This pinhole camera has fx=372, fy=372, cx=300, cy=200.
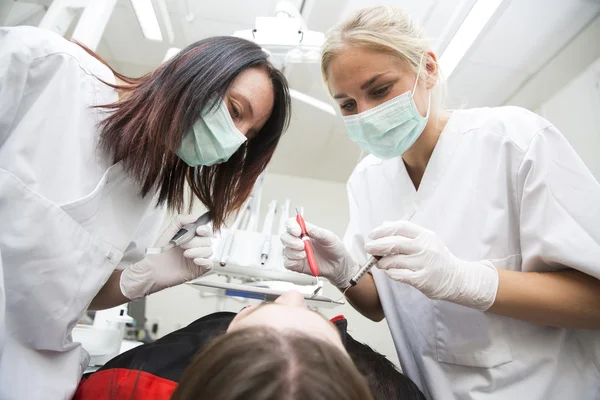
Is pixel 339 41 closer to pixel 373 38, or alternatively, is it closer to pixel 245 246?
pixel 373 38

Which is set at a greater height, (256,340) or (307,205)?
(256,340)

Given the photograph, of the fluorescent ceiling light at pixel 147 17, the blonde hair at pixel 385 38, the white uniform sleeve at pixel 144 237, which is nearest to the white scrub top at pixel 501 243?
the blonde hair at pixel 385 38

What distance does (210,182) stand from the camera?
1.35m

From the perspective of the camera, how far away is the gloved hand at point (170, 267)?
1124 millimetres

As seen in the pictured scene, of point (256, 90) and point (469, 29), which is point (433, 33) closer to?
point (469, 29)

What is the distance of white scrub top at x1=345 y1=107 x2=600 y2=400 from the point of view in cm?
92

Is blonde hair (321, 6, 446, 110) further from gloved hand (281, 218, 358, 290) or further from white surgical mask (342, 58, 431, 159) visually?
gloved hand (281, 218, 358, 290)

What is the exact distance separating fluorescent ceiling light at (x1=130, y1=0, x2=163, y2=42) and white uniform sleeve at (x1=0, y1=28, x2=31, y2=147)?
4.34 feet

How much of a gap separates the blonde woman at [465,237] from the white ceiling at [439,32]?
1.17 meters

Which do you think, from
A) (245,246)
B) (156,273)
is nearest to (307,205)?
(245,246)

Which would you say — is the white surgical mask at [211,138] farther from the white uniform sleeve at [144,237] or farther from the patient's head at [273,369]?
the patient's head at [273,369]

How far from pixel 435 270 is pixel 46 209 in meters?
0.89

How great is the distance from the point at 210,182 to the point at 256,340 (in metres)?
0.85

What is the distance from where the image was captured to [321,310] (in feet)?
11.2
